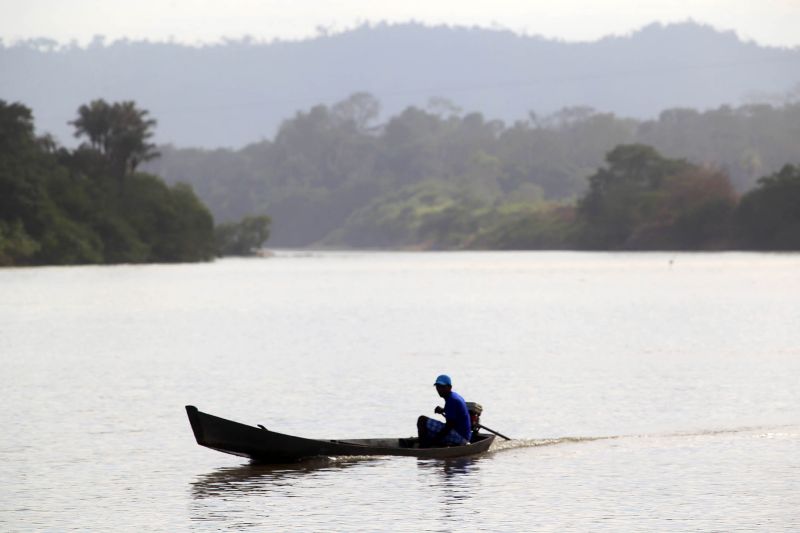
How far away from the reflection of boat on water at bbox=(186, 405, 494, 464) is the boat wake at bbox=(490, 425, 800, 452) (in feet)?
8.21

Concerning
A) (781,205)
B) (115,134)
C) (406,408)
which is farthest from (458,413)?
(781,205)

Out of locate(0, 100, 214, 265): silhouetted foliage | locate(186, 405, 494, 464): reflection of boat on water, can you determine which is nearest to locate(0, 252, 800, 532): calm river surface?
locate(186, 405, 494, 464): reflection of boat on water

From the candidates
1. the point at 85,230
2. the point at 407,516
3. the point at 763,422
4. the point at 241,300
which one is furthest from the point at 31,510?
the point at 85,230

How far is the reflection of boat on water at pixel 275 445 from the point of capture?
94.4 feet

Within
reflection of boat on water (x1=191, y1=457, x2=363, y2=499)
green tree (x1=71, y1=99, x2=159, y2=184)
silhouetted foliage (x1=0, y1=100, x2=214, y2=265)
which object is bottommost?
reflection of boat on water (x1=191, y1=457, x2=363, y2=499)

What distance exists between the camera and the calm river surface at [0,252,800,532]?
25422 mm

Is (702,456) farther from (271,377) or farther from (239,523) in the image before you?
(271,377)

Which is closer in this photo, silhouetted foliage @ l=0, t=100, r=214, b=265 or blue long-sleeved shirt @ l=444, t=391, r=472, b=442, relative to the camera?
blue long-sleeved shirt @ l=444, t=391, r=472, b=442

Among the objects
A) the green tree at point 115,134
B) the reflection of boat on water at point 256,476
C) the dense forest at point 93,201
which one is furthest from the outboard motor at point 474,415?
the green tree at point 115,134

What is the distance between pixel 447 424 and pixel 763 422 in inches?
400

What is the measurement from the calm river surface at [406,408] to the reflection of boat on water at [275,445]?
0.30m

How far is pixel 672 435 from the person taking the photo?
1377 inches

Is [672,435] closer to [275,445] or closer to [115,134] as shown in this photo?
[275,445]

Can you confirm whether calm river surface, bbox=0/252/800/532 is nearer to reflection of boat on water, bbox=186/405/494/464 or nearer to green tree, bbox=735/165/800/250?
reflection of boat on water, bbox=186/405/494/464
